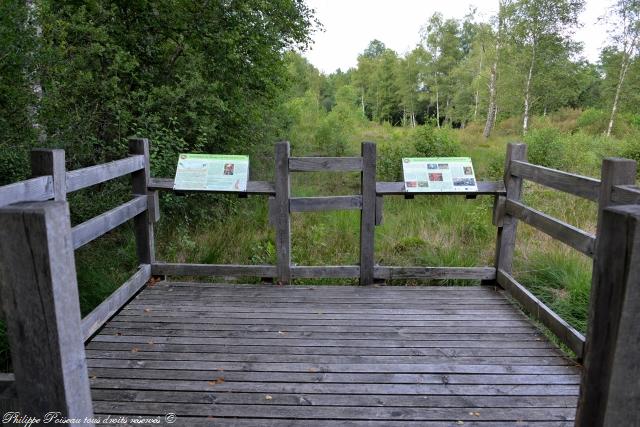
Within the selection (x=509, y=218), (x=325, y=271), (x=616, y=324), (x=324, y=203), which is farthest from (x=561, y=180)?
(x=616, y=324)

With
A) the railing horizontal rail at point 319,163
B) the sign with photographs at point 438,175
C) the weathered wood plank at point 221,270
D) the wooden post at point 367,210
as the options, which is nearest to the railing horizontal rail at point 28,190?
the weathered wood plank at point 221,270

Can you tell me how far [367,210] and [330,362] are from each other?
1.72 m

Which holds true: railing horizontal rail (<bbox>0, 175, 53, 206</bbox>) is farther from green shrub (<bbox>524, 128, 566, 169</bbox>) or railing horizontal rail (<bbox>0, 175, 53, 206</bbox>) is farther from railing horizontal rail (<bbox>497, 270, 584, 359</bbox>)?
green shrub (<bbox>524, 128, 566, 169</bbox>)

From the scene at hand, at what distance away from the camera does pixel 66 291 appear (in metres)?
1.21

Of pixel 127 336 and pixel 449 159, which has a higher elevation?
pixel 449 159

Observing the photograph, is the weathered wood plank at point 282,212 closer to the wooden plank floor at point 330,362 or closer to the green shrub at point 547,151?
the wooden plank floor at point 330,362

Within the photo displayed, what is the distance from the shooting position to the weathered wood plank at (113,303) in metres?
3.32

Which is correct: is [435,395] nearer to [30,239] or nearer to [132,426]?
[132,426]

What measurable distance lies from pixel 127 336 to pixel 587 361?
313 cm

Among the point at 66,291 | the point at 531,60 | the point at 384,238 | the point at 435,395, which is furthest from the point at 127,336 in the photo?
the point at 531,60

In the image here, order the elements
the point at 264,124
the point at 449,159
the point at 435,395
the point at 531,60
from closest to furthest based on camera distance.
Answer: the point at 435,395 < the point at 449,159 < the point at 264,124 < the point at 531,60

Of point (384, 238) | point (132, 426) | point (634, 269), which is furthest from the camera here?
point (384, 238)

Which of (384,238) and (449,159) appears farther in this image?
(384,238)

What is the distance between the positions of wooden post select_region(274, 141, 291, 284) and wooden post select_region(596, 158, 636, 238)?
99.0 inches
